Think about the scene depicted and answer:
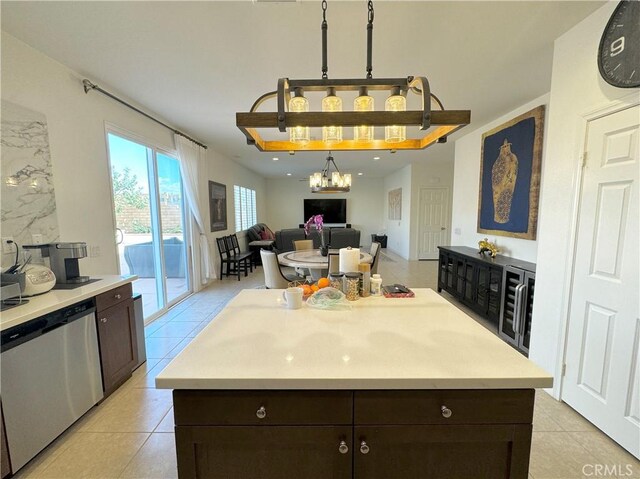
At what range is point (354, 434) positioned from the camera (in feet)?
3.01

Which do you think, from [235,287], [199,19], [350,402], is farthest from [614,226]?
[235,287]

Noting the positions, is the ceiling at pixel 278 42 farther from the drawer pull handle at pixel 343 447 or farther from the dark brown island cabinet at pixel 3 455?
the dark brown island cabinet at pixel 3 455

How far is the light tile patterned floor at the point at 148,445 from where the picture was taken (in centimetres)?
149

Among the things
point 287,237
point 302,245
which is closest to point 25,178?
point 302,245

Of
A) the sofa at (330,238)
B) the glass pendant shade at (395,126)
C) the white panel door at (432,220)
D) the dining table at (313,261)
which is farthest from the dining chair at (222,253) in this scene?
the white panel door at (432,220)

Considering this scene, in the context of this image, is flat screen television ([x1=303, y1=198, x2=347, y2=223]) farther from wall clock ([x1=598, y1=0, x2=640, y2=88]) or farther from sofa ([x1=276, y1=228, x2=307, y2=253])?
wall clock ([x1=598, y1=0, x2=640, y2=88])

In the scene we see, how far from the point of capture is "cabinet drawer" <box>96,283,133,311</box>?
1.96m

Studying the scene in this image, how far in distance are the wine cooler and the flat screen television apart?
23.5ft

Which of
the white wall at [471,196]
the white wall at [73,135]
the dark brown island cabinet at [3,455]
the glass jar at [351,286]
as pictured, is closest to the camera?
the dark brown island cabinet at [3,455]

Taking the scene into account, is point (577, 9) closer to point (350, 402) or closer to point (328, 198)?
point (350, 402)

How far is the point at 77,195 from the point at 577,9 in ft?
13.0

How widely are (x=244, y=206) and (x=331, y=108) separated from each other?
668 centimetres

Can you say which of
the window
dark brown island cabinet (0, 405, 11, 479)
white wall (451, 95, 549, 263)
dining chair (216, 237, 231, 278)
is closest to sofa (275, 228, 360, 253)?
the window

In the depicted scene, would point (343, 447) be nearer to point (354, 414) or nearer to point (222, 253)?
point (354, 414)
